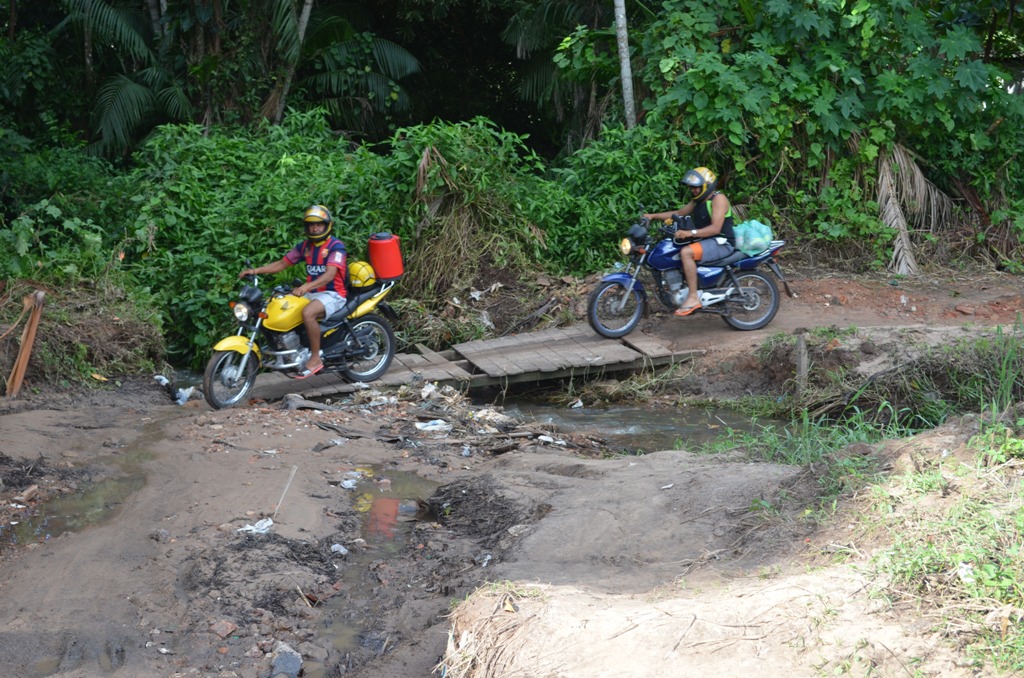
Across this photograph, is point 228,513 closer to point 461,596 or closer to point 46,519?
point 46,519

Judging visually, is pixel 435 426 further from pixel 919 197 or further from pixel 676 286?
pixel 919 197

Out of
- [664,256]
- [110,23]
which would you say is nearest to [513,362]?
[664,256]

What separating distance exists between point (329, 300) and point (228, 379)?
3.51ft

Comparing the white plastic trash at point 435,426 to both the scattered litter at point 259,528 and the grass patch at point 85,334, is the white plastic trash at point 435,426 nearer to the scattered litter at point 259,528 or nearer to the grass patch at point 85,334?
the scattered litter at point 259,528

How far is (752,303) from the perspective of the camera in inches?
395

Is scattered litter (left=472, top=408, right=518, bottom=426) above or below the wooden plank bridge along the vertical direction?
below

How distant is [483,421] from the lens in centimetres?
791

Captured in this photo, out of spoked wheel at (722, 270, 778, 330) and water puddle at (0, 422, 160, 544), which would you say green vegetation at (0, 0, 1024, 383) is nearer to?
spoked wheel at (722, 270, 778, 330)

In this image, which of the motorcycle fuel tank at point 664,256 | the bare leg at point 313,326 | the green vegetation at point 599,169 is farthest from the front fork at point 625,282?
the bare leg at point 313,326

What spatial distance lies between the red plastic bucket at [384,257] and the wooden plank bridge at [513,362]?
920 millimetres

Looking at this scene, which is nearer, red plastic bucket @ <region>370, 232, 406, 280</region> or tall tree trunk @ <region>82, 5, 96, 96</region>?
red plastic bucket @ <region>370, 232, 406, 280</region>

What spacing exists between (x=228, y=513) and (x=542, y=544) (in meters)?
1.85

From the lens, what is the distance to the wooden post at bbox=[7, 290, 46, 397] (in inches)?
322

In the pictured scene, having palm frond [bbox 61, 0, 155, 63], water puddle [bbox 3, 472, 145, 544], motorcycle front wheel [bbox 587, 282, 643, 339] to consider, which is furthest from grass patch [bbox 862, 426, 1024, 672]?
palm frond [bbox 61, 0, 155, 63]
